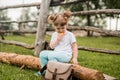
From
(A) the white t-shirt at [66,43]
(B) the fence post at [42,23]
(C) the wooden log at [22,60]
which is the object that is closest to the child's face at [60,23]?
(A) the white t-shirt at [66,43]

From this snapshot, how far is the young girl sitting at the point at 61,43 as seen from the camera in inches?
175

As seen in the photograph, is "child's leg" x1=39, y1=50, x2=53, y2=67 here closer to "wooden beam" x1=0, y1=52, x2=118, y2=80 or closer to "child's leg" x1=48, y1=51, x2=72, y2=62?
"child's leg" x1=48, y1=51, x2=72, y2=62

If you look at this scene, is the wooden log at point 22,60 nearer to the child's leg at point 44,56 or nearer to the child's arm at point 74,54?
the child's leg at point 44,56

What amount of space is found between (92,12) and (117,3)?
12.1m

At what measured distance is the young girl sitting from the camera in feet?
14.6

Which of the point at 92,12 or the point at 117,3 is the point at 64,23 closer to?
the point at 92,12

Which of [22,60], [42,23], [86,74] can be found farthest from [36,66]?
[42,23]

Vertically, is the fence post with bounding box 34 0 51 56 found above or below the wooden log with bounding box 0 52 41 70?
above

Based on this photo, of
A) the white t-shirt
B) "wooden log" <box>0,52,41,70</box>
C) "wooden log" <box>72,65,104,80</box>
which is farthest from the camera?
"wooden log" <box>0,52,41,70</box>

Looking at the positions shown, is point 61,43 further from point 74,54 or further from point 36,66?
point 36,66

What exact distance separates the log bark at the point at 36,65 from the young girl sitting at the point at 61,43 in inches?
6.6

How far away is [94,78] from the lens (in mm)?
4129

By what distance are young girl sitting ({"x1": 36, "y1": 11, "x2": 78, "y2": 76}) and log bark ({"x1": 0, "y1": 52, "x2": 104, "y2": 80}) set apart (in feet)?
0.55

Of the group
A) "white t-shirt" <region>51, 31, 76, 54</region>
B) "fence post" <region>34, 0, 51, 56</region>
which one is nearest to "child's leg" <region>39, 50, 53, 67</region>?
"white t-shirt" <region>51, 31, 76, 54</region>
